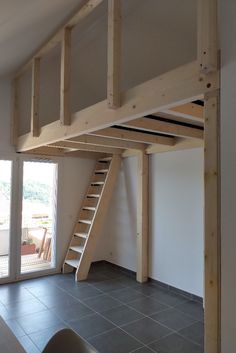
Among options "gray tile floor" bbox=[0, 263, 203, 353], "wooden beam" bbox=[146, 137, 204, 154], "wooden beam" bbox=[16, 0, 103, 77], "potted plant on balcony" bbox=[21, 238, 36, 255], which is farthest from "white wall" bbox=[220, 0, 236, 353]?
"potted plant on balcony" bbox=[21, 238, 36, 255]

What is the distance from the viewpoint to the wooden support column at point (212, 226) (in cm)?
162

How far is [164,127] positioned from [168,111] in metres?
0.76

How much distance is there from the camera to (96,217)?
481 cm

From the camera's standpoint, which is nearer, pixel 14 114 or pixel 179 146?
pixel 179 146

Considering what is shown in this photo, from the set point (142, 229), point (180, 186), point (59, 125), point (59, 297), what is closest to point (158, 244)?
point (142, 229)

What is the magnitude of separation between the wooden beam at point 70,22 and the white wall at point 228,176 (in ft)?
5.41

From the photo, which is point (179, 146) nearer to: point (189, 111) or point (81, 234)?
point (189, 111)

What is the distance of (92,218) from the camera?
4.98m

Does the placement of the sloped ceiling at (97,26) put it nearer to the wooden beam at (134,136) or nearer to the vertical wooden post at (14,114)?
the vertical wooden post at (14,114)

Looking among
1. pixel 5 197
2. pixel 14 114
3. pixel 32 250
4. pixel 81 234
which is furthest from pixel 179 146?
pixel 32 250

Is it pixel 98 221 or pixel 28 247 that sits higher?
pixel 98 221

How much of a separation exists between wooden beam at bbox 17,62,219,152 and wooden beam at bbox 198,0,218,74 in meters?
0.07

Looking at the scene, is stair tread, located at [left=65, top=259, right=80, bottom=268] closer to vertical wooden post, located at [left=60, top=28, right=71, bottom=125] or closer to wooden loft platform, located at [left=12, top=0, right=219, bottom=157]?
wooden loft platform, located at [left=12, top=0, right=219, bottom=157]

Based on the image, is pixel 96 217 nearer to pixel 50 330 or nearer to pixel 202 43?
pixel 50 330
